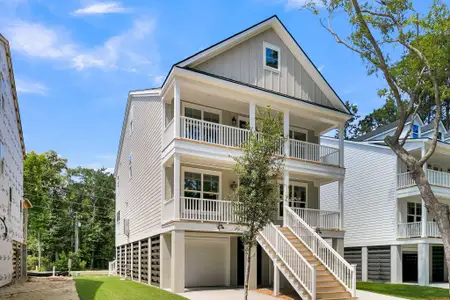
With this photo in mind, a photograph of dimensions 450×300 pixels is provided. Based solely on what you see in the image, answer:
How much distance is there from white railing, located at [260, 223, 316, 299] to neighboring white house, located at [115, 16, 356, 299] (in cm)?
3

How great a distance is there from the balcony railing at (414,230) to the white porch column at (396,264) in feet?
2.64

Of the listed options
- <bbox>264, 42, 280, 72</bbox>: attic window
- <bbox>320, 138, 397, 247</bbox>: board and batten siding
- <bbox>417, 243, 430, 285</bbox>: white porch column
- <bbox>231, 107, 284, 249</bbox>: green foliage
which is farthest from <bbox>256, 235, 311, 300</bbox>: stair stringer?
<bbox>320, 138, 397, 247</bbox>: board and batten siding

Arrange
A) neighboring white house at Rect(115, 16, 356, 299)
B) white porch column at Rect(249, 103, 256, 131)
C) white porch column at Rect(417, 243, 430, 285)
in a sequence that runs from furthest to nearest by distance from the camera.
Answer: white porch column at Rect(417, 243, 430, 285), white porch column at Rect(249, 103, 256, 131), neighboring white house at Rect(115, 16, 356, 299)

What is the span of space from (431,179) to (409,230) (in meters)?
3.34

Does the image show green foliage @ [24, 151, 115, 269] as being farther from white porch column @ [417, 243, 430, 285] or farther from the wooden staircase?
the wooden staircase

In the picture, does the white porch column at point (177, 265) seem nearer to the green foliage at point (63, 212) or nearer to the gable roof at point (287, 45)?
the gable roof at point (287, 45)

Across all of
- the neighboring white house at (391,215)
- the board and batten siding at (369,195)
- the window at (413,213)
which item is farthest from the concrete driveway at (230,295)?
the window at (413,213)

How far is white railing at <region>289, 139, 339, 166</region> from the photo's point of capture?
18.1 metres

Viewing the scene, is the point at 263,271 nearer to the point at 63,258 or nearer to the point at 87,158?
the point at 63,258

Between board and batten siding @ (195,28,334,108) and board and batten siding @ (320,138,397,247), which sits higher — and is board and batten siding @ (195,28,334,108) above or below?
above

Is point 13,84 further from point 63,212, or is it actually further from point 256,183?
point 63,212

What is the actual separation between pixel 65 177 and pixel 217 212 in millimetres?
45385

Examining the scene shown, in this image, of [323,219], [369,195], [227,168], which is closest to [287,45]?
[227,168]

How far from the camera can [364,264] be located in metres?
25.2
